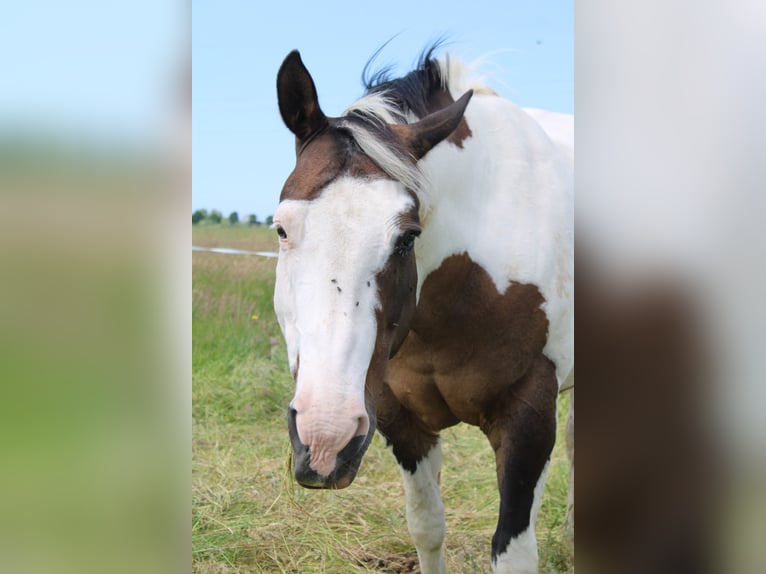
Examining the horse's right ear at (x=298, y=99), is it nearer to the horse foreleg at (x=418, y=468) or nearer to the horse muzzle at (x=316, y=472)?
the horse muzzle at (x=316, y=472)

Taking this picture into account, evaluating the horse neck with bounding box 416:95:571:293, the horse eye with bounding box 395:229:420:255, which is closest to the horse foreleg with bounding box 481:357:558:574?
the horse neck with bounding box 416:95:571:293

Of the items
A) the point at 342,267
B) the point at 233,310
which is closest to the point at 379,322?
the point at 342,267

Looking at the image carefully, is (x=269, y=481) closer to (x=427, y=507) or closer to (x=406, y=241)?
(x=427, y=507)

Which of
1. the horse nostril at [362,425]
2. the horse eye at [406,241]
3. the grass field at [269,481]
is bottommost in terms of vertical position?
the grass field at [269,481]

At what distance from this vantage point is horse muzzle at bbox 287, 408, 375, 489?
3.93 feet

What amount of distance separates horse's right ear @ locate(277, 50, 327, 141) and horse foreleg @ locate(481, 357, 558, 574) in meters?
0.84

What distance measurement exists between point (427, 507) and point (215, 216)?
2.32m

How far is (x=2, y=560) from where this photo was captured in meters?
0.70

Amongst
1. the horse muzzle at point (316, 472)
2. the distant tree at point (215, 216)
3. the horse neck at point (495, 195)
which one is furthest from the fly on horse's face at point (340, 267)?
the distant tree at point (215, 216)

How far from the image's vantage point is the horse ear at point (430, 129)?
4.92 ft

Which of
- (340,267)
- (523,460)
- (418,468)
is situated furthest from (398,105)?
(418,468)

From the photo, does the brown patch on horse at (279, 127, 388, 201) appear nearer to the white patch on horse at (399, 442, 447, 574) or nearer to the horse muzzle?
the horse muzzle

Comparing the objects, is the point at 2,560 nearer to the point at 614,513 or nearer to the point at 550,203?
the point at 614,513

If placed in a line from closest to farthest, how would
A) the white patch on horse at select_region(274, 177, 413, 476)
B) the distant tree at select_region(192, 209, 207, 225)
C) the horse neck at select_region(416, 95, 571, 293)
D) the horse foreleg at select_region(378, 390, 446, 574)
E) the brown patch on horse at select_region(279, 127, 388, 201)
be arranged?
the white patch on horse at select_region(274, 177, 413, 476) → the brown patch on horse at select_region(279, 127, 388, 201) → the horse neck at select_region(416, 95, 571, 293) → the horse foreleg at select_region(378, 390, 446, 574) → the distant tree at select_region(192, 209, 207, 225)
